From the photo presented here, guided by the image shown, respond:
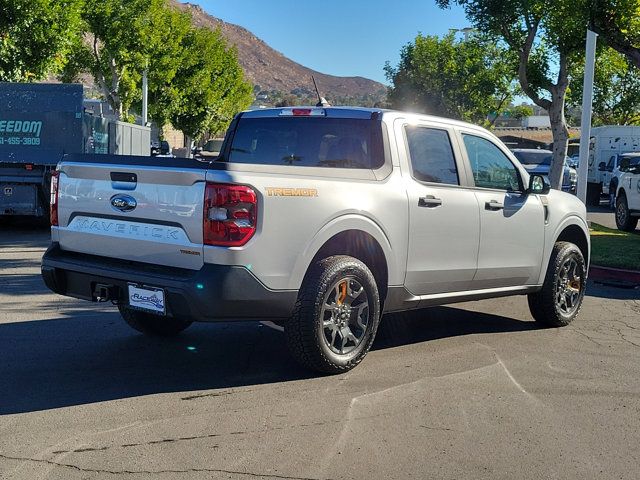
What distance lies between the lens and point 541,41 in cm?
2233

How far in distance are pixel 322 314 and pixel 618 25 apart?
11.4 metres

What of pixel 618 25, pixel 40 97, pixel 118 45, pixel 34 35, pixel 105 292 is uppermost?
pixel 118 45

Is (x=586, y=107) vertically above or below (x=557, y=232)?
above

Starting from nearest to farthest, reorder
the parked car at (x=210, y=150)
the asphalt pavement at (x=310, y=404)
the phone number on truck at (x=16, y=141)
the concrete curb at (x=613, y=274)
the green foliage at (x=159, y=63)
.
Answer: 1. the asphalt pavement at (x=310, y=404)
2. the parked car at (x=210, y=150)
3. the concrete curb at (x=613, y=274)
4. the phone number on truck at (x=16, y=141)
5. the green foliage at (x=159, y=63)

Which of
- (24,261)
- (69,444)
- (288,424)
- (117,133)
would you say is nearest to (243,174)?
(288,424)

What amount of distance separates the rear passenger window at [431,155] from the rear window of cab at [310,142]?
0.36 m

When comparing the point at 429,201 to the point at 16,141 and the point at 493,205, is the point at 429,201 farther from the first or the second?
the point at 16,141

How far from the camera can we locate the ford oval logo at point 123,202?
5.38 m

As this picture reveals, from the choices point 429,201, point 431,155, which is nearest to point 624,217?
Result: point 431,155

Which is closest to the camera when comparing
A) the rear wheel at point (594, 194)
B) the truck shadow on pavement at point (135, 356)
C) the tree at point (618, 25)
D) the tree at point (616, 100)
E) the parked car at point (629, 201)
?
the truck shadow on pavement at point (135, 356)

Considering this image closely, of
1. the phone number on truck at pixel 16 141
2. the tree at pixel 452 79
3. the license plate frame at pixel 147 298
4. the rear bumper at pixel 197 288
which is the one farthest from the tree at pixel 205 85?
the license plate frame at pixel 147 298

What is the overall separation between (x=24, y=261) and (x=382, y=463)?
28.6 ft

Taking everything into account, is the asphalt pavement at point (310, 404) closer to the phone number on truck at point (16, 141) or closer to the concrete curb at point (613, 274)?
the concrete curb at point (613, 274)

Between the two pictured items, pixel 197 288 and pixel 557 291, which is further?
pixel 557 291
